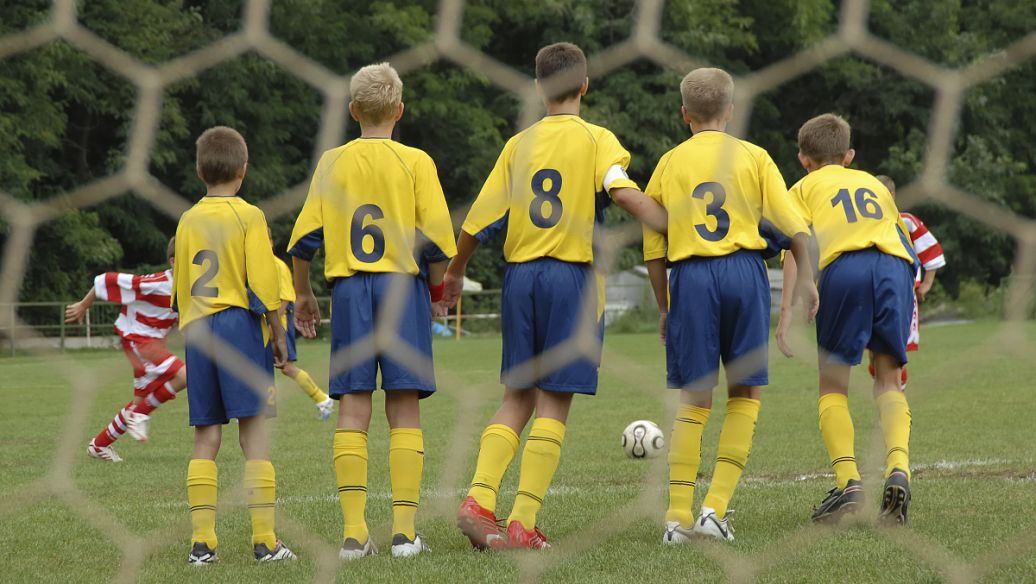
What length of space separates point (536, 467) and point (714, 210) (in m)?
0.93

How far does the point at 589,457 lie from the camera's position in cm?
593

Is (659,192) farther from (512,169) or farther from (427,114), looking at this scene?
(427,114)

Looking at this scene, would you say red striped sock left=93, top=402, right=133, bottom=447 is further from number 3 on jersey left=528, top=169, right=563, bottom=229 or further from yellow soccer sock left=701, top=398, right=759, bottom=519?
yellow soccer sock left=701, top=398, right=759, bottom=519

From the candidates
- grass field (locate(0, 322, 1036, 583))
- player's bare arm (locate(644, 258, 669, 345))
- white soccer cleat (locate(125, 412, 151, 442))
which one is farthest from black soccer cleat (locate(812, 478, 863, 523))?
white soccer cleat (locate(125, 412, 151, 442))

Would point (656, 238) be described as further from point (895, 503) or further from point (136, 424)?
point (136, 424)

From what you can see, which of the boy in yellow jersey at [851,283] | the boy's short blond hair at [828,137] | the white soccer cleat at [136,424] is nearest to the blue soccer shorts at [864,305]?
the boy in yellow jersey at [851,283]

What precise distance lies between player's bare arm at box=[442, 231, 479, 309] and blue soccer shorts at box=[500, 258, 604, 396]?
18 cm

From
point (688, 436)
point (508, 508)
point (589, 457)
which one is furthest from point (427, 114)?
point (688, 436)

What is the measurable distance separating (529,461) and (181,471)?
2.73 m

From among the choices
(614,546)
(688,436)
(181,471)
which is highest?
(688,436)

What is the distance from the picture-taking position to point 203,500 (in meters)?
3.71

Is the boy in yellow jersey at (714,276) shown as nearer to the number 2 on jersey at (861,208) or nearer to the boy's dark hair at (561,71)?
the boy's dark hair at (561,71)

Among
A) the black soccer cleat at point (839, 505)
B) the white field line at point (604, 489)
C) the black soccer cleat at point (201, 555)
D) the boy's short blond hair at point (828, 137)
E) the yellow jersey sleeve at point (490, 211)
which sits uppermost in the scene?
the boy's short blond hair at point (828, 137)

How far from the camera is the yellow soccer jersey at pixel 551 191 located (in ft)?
12.1
